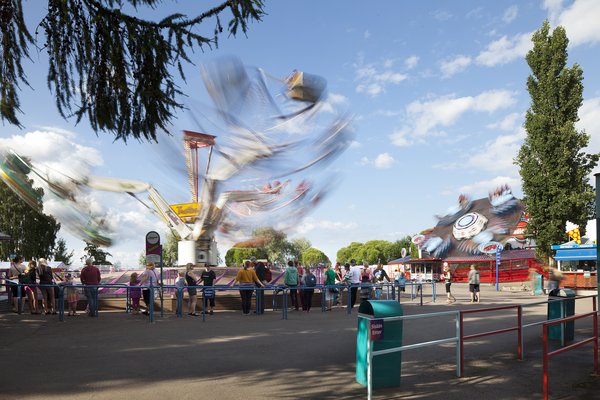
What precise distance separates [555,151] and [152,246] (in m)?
28.6

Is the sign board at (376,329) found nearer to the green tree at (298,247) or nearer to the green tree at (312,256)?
the green tree at (298,247)

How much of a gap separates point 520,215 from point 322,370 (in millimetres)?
67430

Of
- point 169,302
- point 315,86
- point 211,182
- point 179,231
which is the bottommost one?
point 169,302

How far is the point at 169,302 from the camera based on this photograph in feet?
57.6

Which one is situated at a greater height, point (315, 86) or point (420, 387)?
point (315, 86)

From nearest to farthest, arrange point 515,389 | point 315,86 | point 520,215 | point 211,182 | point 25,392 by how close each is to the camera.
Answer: point 25,392
point 515,389
point 315,86
point 211,182
point 520,215

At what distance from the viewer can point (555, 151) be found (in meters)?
34.4

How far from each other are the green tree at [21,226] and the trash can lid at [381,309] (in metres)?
56.5

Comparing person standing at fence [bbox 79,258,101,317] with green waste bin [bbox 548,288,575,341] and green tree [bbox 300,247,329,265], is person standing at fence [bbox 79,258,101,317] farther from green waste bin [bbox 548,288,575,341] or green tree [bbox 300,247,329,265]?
green tree [bbox 300,247,329,265]

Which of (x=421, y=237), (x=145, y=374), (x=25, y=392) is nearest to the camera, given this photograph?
(x=25, y=392)

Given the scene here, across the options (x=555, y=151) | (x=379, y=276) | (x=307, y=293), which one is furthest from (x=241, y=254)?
(x=307, y=293)

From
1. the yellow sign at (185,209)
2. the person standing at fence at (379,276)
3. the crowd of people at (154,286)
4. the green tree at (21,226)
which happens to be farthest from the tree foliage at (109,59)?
the green tree at (21,226)

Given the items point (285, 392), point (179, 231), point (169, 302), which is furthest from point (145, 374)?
point (179, 231)

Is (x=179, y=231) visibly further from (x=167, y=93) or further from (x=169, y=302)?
(x=167, y=93)
